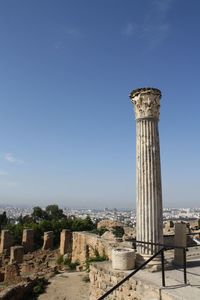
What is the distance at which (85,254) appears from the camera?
71.8 ft

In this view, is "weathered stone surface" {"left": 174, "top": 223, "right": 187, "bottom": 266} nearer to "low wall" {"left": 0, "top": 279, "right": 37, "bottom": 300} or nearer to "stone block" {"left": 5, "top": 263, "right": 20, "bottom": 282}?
"low wall" {"left": 0, "top": 279, "right": 37, "bottom": 300}

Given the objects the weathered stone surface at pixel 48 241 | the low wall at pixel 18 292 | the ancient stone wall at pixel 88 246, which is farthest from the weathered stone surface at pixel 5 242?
the low wall at pixel 18 292

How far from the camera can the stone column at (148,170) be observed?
10.4 m

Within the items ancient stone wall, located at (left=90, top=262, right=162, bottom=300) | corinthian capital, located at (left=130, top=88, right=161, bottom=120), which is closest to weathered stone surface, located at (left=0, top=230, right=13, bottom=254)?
ancient stone wall, located at (left=90, top=262, right=162, bottom=300)

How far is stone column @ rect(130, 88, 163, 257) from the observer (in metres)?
10.4

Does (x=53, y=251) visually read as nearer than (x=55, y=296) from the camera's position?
No

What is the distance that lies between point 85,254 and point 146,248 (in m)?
12.4

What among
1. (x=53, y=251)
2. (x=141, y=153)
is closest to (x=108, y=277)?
(x=141, y=153)

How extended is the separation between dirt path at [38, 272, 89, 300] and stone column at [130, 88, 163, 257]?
18.0ft

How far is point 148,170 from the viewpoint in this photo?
10.7 metres

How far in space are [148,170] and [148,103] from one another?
2.14 metres

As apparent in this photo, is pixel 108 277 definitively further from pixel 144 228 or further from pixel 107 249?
pixel 107 249

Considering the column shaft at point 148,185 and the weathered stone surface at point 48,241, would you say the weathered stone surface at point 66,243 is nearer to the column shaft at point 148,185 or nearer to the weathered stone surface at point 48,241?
the weathered stone surface at point 48,241

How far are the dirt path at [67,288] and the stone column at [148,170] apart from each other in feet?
18.0
